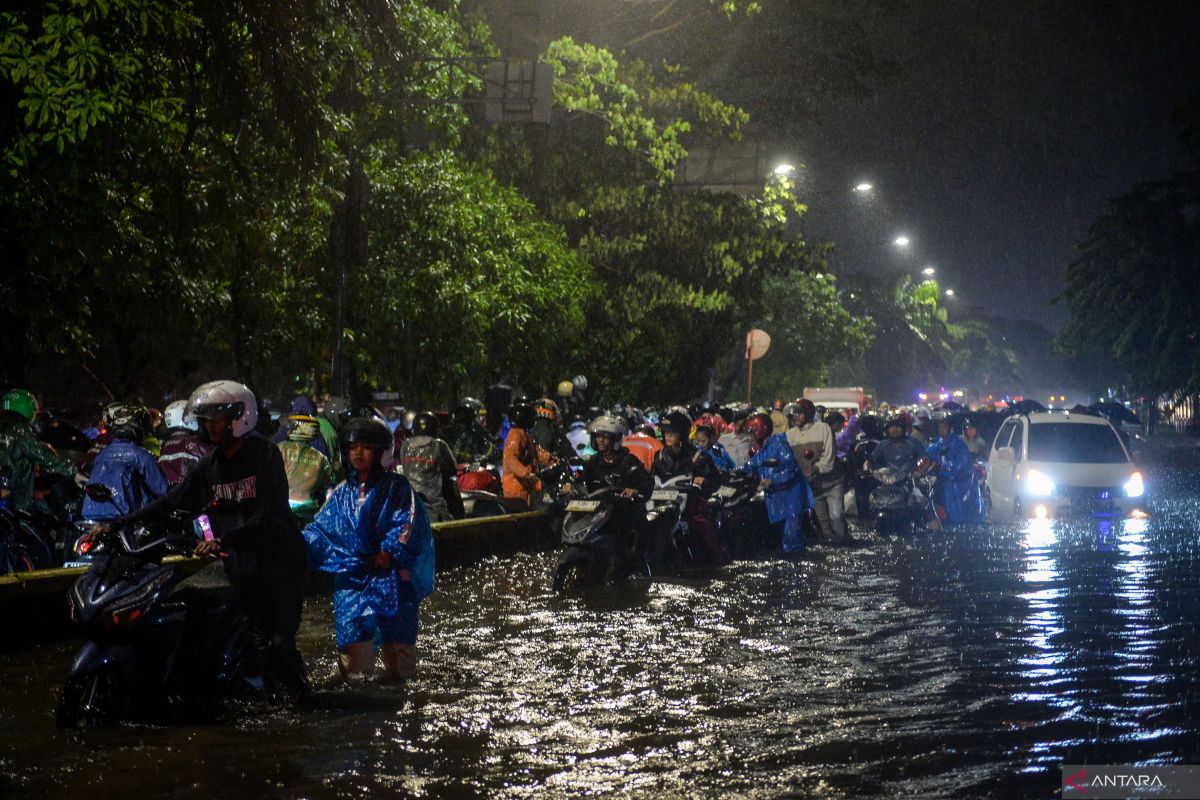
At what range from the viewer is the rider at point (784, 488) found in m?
17.8

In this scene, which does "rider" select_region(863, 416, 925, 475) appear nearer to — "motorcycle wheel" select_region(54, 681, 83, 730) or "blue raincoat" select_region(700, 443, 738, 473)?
"blue raincoat" select_region(700, 443, 738, 473)

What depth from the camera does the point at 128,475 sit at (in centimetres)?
1093

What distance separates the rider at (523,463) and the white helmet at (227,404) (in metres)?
9.57

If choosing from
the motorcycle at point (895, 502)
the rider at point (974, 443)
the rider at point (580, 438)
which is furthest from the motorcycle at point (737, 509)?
the rider at point (974, 443)

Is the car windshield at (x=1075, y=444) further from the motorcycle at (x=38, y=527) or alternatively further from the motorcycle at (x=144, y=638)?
the motorcycle at (x=144, y=638)

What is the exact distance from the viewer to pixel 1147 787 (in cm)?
618

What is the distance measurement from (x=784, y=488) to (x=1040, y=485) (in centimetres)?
473

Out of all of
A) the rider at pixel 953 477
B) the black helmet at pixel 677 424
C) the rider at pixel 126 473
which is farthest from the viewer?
the rider at pixel 953 477

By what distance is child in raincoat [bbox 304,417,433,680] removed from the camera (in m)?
8.53

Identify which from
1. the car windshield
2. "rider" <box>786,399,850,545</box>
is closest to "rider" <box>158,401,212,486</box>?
"rider" <box>786,399,850,545</box>

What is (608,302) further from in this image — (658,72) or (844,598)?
(844,598)

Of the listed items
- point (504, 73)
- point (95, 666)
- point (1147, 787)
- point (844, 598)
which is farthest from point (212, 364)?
point (1147, 787)

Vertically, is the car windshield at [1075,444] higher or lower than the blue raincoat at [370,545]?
higher

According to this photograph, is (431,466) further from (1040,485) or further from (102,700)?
(1040,485)
